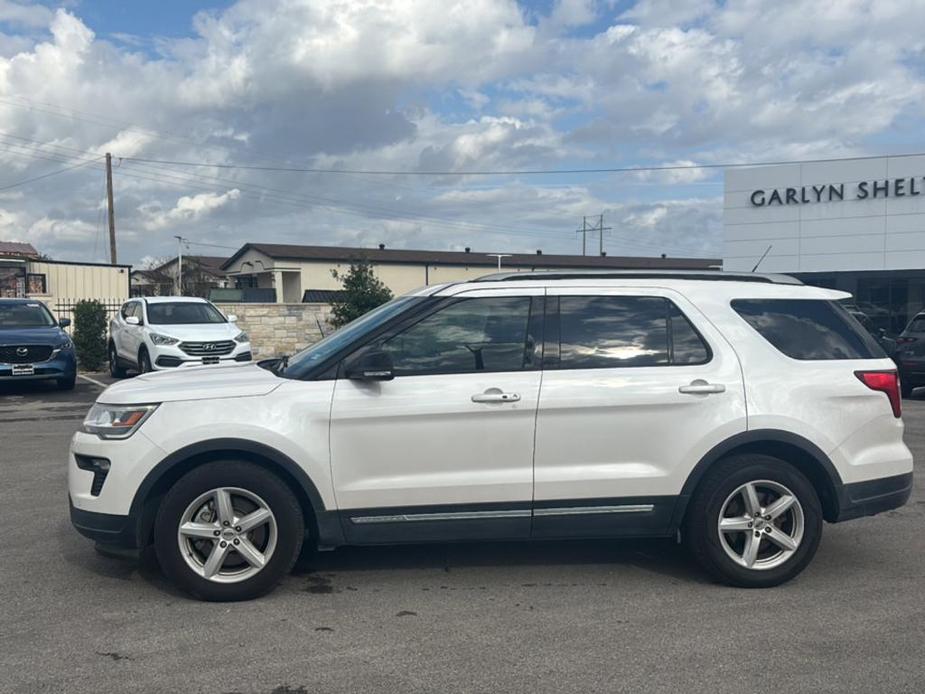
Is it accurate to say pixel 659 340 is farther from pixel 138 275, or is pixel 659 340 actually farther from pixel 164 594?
pixel 138 275

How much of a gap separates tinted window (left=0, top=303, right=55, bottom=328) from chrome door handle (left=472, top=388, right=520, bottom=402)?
13.6 metres

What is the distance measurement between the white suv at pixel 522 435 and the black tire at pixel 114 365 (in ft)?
49.1

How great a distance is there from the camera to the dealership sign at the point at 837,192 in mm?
25297

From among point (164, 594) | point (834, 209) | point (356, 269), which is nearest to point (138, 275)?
point (356, 269)

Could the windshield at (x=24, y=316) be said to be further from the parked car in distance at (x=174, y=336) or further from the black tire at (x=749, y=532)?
the black tire at (x=749, y=532)

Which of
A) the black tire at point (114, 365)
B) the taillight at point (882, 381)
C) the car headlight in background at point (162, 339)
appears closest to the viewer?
the taillight at point (882, 381)

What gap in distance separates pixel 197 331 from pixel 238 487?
12355 mm

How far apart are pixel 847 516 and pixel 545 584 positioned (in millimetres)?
1842

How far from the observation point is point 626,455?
15.8 feet

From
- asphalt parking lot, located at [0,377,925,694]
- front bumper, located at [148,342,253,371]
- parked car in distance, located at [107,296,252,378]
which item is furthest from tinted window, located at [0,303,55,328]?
asphalt parking lot, located at [0,377,925,694]

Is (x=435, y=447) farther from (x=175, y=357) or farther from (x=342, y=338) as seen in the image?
(x=175, y=357)

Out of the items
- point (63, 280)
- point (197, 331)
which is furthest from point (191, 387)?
point (63, 280)

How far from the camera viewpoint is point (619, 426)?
15.8 ft

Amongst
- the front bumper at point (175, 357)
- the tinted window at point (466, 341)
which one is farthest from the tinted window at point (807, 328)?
the front bumper at point (175, 357)
